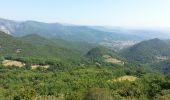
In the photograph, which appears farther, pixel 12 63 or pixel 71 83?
pixel 12 63

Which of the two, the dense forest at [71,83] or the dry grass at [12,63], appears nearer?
the dense forest at [71,83]

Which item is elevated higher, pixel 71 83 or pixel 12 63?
pixel 71 83

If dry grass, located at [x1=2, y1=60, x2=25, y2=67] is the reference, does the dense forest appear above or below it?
above

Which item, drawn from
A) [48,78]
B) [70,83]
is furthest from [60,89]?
[48,78]

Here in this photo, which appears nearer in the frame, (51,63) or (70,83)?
(70,83)

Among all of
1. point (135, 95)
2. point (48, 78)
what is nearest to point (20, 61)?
point (48, 78)

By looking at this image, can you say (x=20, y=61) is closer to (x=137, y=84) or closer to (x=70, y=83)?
(x=70, y=83)

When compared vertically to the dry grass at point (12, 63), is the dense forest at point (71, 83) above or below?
above

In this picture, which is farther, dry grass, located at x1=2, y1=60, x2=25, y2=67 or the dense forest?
dry grass, located at x1=2, y1=60, x2=25, y2=67

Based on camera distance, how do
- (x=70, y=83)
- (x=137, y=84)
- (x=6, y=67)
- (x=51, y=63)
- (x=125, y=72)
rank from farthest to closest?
(x=51, y=63) → (x=6, y=67) → (x=125, y=72) → (x=70, y=83) → (x=137, y=84)

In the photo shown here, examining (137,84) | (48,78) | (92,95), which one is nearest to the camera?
(92,95)

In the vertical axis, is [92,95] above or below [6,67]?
above
